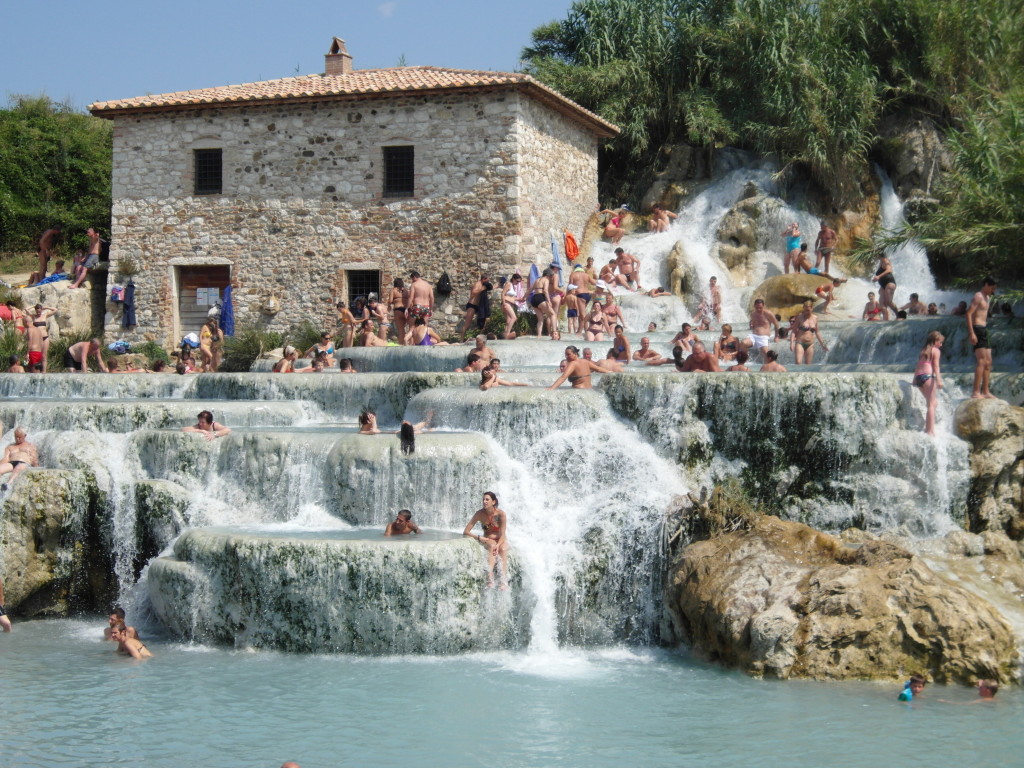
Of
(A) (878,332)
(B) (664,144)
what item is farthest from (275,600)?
(B) (664,144)

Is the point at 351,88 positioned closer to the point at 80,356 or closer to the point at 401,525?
the point at 80,356

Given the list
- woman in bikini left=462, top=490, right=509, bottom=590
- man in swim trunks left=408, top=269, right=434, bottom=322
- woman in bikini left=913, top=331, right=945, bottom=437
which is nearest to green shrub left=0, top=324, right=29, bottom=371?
man in swim trunks left=408, top=269, right=434, bottom=322

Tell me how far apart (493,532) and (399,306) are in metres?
10.1

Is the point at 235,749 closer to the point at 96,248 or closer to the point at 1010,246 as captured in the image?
the point at 1010,246

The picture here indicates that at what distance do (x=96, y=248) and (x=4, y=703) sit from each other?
54.4 ft

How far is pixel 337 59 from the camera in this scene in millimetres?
25609

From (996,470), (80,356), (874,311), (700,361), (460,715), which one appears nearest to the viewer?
(460,715)

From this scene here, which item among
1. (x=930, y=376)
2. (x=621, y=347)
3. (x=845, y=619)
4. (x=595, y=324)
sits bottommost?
(x=845, y=619)

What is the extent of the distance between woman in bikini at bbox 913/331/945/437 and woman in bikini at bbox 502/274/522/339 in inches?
335

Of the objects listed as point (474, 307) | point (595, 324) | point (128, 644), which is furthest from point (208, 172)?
point (128, 644)

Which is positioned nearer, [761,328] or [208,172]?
[761,328]

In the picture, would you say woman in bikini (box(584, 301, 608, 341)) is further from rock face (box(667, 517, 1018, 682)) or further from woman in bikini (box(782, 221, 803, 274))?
rock face (box(667, 517, 1018, 682))

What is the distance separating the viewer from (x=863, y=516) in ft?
42.3

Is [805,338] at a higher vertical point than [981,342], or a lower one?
higher
